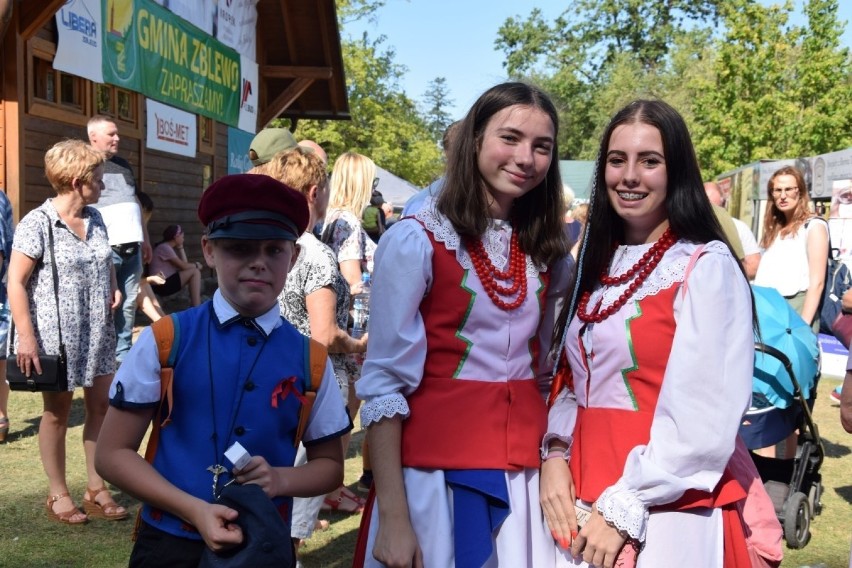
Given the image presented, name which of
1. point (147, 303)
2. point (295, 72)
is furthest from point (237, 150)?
point (147, 303)

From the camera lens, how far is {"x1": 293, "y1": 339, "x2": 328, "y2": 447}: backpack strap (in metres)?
2.13

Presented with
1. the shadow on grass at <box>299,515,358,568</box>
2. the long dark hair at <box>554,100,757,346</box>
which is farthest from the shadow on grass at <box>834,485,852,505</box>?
the long dark hair at <box>554,100,757,346</box>

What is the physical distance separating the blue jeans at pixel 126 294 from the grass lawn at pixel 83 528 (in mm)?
901

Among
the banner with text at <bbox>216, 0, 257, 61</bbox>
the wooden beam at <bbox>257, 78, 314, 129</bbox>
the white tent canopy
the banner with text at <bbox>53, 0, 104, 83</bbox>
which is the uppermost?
the banner with text at <bbox>216, 0, 257, 61</bbox>

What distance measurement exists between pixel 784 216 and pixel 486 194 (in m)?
4.81


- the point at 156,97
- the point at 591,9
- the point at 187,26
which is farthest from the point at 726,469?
the point at 591,9

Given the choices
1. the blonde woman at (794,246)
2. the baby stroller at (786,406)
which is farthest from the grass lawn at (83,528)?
the blonde woman at (794,246)

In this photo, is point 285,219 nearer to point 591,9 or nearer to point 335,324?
point 335,324

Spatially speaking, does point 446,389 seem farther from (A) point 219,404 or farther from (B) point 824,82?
(B) point 824,82

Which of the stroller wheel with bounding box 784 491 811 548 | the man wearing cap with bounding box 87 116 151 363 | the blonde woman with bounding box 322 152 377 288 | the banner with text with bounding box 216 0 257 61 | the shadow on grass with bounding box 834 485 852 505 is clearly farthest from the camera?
the banner with text with bounding box 216 0 257 61

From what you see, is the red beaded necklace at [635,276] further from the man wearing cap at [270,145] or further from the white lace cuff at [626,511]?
the man wearing cap at [270,145]

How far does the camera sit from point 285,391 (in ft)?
6.86

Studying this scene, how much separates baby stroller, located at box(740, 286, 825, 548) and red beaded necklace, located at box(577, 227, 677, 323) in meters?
2.40

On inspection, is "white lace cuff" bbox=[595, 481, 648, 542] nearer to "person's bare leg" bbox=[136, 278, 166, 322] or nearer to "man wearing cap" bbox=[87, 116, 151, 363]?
"man wearing cap" bbox=[87, 116, 151, 363]
